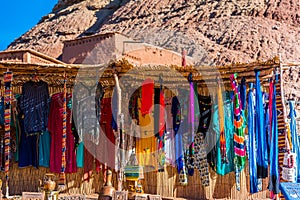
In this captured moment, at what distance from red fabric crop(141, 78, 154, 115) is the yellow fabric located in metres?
0.14

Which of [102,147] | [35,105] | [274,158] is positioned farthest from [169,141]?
[35,105]

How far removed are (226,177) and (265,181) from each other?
2.25 feet

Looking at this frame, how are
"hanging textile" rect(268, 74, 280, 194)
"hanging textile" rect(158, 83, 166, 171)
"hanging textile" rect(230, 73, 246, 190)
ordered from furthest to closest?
1. "hanging textile" rect(158, 83, 166, 171)
2. "hanging textile" rect(230, 73, 246, 190)
3. "hanging textile" rect(268, 74, 280, 194)

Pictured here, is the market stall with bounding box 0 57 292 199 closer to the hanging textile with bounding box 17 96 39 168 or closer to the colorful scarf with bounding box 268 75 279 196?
the hanging textile with bounding box 17 96 39 168

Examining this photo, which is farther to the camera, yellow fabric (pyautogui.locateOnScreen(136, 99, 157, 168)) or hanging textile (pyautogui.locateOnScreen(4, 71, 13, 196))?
yellow fabric (pyautogui.locateOnScreen(136, 99, 157, 168))

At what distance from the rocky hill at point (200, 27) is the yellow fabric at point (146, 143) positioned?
16221 mm

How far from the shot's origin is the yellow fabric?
7.61m

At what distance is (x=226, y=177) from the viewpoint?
7453 mm

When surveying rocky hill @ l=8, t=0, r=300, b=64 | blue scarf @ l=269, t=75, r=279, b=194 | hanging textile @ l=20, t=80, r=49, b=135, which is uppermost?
rocky hill @ l=8, t=0, r=300, b=64

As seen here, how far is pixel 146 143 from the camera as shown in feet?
25.3

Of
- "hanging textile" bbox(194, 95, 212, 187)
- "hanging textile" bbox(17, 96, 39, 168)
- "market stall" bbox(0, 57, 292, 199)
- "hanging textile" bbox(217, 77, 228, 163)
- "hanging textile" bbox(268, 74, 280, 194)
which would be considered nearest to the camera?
"hanging textile" bbox(268, 74, 280, 194)

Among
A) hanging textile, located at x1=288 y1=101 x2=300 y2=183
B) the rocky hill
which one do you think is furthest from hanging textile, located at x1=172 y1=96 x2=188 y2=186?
the rocky hill

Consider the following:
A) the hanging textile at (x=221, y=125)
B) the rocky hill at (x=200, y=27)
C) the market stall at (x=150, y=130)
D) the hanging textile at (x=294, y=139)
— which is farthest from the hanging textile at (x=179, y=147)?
the rocky hill at (x=200, y=27)

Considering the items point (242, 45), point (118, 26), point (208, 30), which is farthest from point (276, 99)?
point (118, 26)
